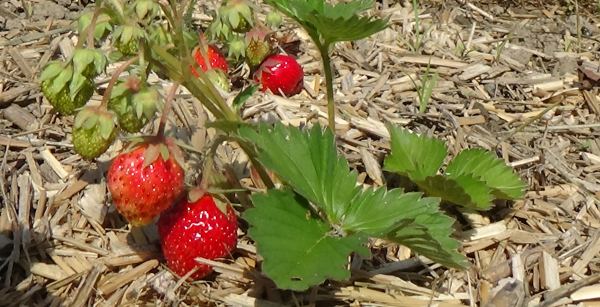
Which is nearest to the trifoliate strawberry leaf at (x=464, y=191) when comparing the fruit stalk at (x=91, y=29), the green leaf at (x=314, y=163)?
the green leaf at (x=314, y=163)

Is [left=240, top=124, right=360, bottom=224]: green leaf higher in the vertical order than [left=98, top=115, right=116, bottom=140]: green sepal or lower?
lower

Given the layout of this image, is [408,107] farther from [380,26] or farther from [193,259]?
[193,259]

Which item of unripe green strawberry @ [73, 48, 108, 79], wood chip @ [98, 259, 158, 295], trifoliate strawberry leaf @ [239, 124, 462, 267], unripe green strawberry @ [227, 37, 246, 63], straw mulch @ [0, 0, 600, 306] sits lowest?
wood chip @ [98, 259, 158, 295]

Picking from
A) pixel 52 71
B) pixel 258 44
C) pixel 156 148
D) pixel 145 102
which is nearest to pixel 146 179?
pixel 156 148

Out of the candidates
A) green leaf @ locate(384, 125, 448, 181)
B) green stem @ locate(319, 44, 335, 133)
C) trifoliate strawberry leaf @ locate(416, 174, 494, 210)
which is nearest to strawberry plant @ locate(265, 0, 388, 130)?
green stem @ locate(319, 44, 335, 133)

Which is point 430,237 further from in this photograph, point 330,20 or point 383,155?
point 383,155

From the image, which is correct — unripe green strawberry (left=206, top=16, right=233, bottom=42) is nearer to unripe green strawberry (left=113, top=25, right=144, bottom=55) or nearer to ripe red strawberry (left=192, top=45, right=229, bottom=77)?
ripe red strawberry (left=192, top=45, right=229, bottom=77)
